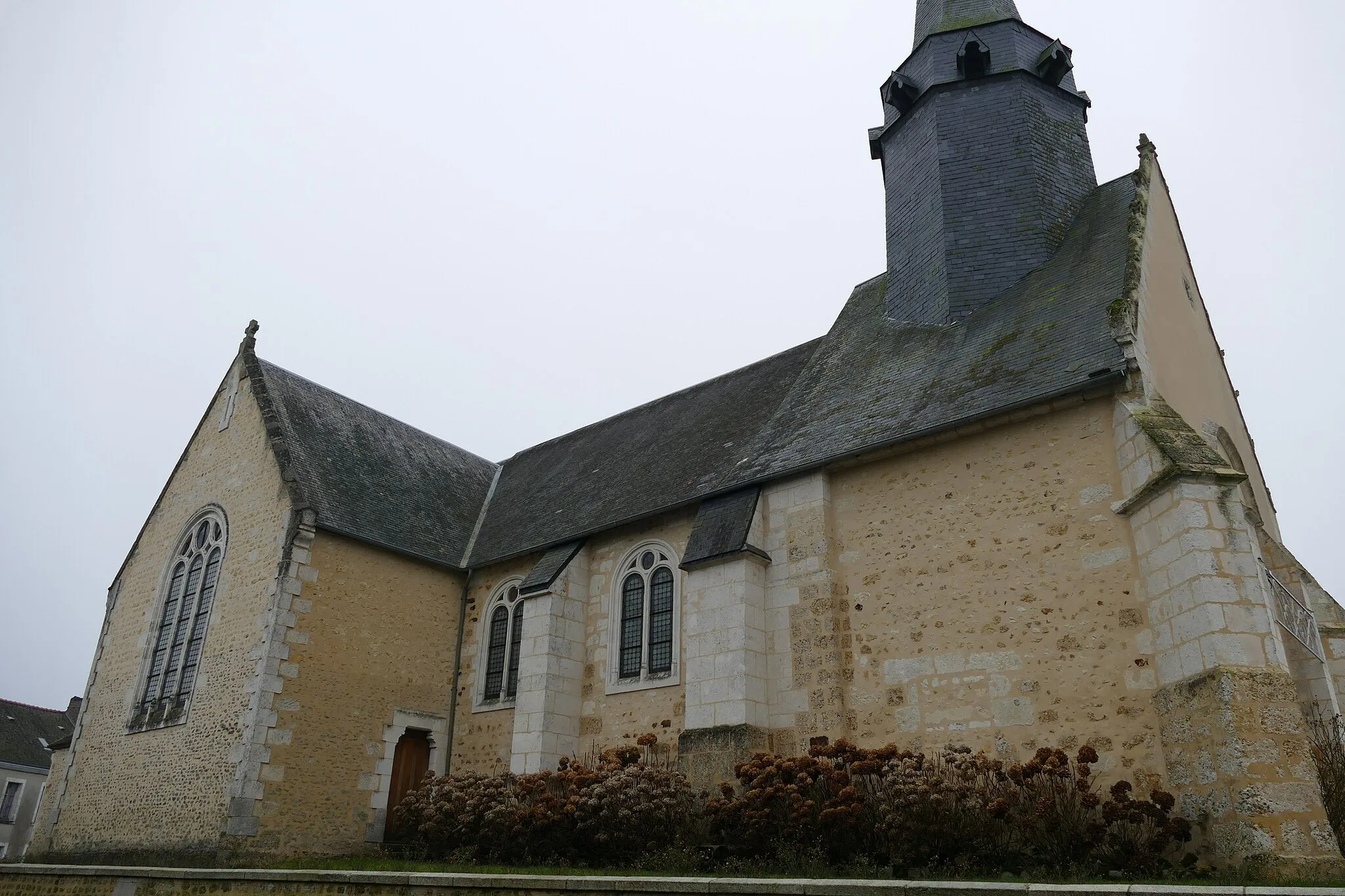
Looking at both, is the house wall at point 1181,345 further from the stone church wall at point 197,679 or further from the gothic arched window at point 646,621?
the stone church wall at point 197,679

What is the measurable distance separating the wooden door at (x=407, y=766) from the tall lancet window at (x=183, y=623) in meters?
2.92

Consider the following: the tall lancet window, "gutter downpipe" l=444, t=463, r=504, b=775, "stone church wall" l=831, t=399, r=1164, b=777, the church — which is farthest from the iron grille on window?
the tall lancet window

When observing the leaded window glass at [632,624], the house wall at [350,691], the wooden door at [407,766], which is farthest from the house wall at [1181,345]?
the wooden door at [407,766]

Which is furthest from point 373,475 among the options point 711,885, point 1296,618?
point 1296,618

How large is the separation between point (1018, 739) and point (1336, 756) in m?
2.57

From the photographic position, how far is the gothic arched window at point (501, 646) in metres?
13.6

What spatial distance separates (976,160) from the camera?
13.1m

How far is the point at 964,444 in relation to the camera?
10.0 meters

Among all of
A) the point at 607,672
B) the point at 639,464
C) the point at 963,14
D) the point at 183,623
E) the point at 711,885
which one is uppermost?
the point at 963,14

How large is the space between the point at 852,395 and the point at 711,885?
711cm

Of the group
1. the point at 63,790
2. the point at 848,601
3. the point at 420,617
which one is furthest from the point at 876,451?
the point at 63,790

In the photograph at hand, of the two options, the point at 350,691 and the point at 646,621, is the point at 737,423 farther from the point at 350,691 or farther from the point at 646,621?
the point at 350,691

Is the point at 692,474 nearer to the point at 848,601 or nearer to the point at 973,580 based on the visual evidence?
the point at 848,601

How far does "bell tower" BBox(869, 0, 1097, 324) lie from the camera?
1235 centimetres
